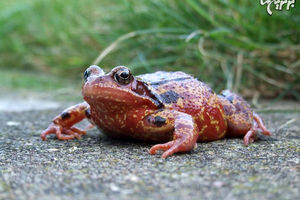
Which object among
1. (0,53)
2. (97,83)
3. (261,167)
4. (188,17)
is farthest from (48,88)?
(261,167)

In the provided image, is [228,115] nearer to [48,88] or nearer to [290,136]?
[290,136]

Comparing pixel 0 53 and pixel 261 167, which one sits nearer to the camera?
pixel 261 167

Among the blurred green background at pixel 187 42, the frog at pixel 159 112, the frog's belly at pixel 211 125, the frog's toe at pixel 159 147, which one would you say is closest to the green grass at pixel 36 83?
the blurred green background at pixel 187 42

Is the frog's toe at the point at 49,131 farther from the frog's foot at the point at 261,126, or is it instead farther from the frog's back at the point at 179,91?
the frog's foot at the point at 261,126

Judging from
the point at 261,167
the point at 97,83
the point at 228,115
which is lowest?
the point at 261,167

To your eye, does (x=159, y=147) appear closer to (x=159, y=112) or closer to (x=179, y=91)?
(x=159, y=112)

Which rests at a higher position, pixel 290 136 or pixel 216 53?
pixel 216 53

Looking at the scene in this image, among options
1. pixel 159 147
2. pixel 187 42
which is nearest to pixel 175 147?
pixel 159 147

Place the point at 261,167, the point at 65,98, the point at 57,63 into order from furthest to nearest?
the point at 57,63 → the point at 65,98 → the point at 261,167
